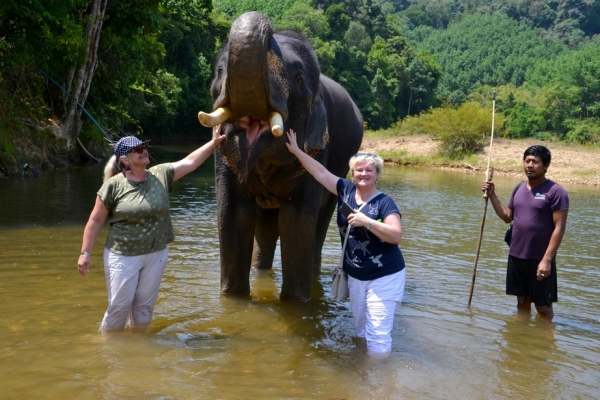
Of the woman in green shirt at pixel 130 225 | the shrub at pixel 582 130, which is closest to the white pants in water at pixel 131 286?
the woman in green shirt at pixel 130 225

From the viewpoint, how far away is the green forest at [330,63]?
16.4 m

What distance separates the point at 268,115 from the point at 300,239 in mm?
1408

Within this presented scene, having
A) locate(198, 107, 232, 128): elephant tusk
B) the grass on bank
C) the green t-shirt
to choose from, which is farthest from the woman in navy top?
the grass on bank

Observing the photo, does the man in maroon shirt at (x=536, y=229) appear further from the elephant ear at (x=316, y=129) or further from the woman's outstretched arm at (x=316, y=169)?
the woman's outstretched arm at (x=316, y=169)

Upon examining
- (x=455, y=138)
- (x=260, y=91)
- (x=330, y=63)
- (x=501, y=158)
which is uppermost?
(x=330, y=63)

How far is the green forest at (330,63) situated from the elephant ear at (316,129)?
3.68 ft

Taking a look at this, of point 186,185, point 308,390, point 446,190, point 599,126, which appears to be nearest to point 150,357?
point 308,390

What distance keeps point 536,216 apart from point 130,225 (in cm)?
332

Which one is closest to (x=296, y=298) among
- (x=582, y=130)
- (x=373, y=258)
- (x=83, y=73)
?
(x=373, y=258)

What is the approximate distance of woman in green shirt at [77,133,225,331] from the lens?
485 centimetres

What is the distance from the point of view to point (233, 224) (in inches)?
247

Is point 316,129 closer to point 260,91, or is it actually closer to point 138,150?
point 260,91

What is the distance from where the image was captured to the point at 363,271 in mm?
4836

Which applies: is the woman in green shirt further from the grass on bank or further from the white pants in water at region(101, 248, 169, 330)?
the grass on bank
